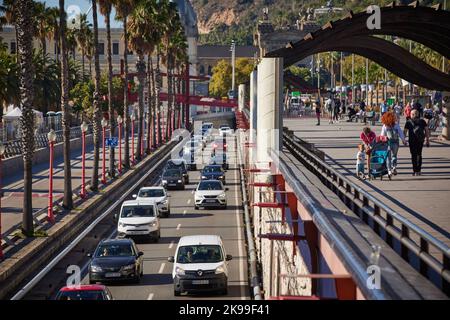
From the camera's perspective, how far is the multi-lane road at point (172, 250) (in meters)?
28.8

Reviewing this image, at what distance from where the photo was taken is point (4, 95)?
7450 cm

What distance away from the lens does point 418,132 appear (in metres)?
29.2

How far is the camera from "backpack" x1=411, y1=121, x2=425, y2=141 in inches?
1146

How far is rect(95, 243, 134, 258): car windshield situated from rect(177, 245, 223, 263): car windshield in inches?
70.2

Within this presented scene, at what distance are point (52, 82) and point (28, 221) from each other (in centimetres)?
6702

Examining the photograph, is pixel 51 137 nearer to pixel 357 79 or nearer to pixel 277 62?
pixel 277 62

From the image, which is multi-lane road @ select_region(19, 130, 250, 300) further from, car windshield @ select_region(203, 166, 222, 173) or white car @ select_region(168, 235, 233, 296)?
car windshield @ select_region(203, 166, 222, 173)

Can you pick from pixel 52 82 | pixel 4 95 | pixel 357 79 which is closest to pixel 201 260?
pixel 4 95

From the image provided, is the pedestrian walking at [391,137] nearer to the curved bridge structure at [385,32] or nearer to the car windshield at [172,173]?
the curved bridge structure at [385,32]

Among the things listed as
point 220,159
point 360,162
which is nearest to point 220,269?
point 360,162

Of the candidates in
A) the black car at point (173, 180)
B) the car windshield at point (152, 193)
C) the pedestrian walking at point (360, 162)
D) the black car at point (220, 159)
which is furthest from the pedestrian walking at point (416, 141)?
the black car at point (220, 159)

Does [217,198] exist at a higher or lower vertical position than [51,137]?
lower
